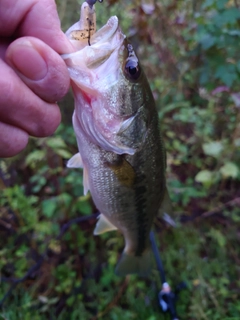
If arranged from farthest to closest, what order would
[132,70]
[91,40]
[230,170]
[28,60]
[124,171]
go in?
[230,170] → [124,171] → [132,70] → [91,40] → [28,60]

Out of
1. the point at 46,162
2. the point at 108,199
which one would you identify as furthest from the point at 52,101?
the point at 46,162

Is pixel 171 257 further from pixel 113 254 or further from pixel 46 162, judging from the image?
pixel 46 162

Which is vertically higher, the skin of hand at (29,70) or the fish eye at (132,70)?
the skin of hand at (29,70)

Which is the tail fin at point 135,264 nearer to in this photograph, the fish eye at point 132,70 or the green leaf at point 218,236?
the green leaf at point 218,236

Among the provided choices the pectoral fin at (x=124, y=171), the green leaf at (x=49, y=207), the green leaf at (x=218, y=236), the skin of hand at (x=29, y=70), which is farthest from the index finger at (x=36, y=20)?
the green leaf at (x=218, y=236)

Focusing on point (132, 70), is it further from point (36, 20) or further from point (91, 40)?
point (36, 20)

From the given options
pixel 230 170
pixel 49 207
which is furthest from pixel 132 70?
pixel 230 170
